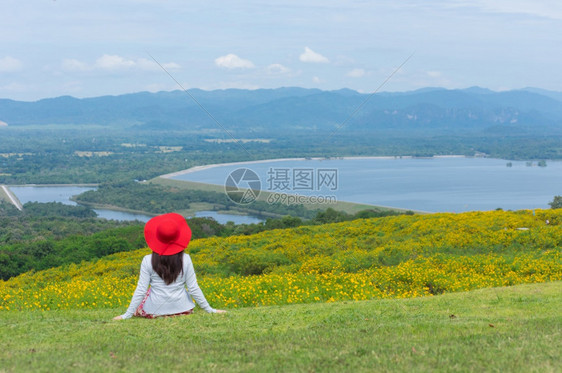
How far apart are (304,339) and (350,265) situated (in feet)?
28.9

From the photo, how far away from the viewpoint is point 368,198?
7856 cm

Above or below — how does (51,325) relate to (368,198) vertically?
above

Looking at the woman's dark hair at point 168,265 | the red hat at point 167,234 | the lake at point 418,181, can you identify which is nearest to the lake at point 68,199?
the lake at point 418,181

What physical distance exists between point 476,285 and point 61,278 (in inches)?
511

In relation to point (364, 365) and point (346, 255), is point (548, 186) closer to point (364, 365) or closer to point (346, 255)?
point (346, 255)

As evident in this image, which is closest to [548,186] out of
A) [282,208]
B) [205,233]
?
[282,208]

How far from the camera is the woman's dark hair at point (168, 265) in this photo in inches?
272

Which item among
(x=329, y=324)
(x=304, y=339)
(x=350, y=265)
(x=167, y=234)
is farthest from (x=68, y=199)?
(x=304, y=339)

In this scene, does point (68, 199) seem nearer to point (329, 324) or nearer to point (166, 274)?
point (166, 274)

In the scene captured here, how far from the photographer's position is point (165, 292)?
7.21m

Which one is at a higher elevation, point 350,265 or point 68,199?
point 350,265

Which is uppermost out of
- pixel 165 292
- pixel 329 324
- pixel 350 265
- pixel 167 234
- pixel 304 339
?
pixel 167 234

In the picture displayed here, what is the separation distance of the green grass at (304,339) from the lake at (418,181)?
39.7m

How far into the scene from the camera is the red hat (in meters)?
6.72
